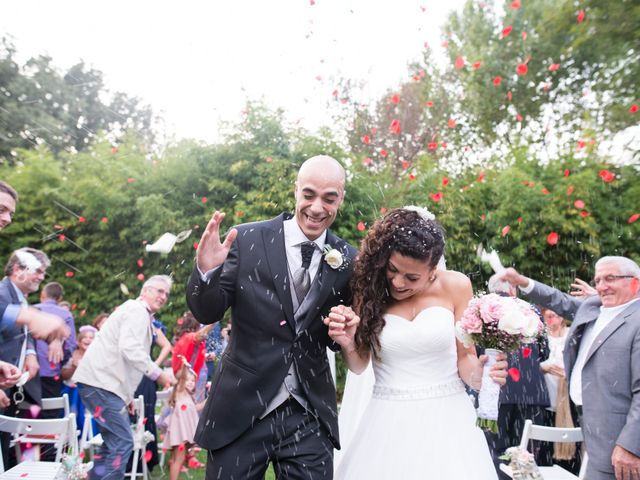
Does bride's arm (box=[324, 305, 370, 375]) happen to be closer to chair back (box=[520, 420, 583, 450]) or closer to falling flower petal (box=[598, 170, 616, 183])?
chair back (box=[520, 420, 583, 450])

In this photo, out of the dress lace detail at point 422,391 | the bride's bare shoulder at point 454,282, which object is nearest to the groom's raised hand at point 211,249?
the dress lace detail at point 422,391

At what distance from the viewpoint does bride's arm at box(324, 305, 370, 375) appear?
2.81 m

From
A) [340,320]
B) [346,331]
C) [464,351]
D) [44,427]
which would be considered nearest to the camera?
[340,320]

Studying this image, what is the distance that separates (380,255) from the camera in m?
3.35

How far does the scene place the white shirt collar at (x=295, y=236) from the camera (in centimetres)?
326

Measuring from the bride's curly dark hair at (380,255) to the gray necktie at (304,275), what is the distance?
11.7 inches

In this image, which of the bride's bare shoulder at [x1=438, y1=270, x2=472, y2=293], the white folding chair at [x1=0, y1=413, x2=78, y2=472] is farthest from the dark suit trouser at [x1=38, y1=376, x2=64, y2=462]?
the bride's bare shoulder at [x1=438, y1=270, x2=472, y2=293]

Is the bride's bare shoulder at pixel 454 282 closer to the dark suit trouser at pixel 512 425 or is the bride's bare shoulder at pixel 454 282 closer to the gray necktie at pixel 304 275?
the gray necktie at pixel 304 275

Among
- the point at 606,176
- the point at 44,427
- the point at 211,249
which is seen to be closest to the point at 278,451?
the point at 211,249

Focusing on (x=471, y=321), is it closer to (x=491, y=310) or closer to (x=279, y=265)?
(x=491, y=310)

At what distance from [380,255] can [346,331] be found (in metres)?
0.53

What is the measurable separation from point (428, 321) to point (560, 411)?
3.71m

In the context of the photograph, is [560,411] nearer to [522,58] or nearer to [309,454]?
[309,454]

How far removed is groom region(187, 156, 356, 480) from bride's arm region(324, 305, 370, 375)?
0.24 feet
